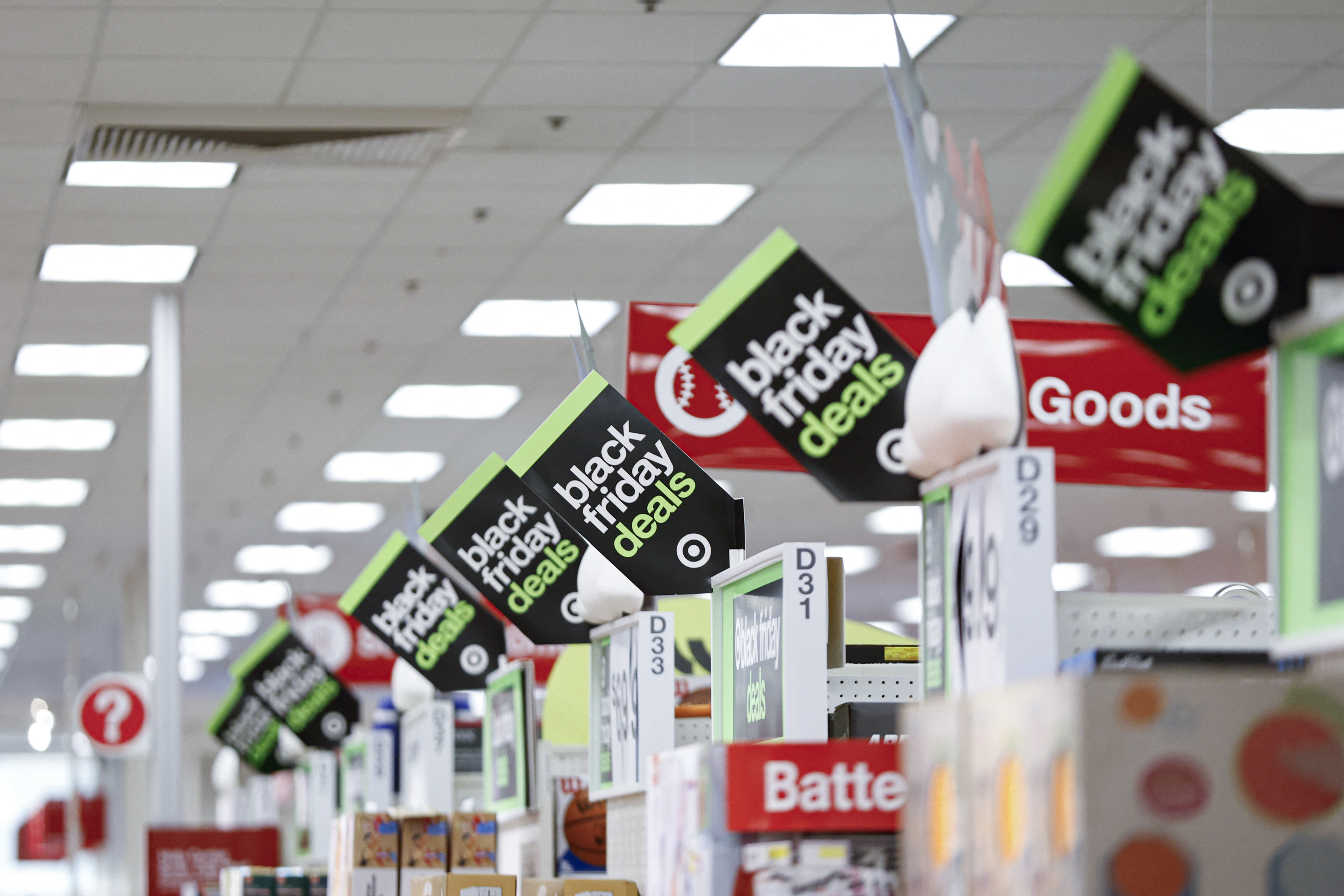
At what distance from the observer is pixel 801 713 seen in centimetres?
382

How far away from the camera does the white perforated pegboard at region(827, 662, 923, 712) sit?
15.6 ft

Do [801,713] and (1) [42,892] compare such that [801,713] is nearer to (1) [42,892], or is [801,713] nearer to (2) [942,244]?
(2) [942,244]

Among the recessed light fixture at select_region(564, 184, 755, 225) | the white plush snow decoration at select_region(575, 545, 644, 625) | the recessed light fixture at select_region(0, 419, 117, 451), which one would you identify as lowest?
the white plush snow decoration at select_region(575, 545, 644, 625)

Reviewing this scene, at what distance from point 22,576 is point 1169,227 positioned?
60.3ft

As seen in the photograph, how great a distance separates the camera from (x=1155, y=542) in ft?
62.7

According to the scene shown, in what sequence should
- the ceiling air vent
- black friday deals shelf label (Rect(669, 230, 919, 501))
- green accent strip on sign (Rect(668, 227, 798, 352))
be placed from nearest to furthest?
1. black friday deals shelf label (Rect(669, 230, 919, 501))
2. green accent strip on sign (Rect(668, 227, 798, 352))
3. the ceiling air vent

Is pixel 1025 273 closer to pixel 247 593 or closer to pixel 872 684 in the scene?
pixel 872 684

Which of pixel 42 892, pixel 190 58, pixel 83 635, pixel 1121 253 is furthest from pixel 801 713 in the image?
pixel 42 892

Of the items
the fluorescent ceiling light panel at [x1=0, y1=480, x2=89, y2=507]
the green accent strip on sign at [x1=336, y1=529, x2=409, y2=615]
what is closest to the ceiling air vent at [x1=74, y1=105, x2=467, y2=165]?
the green accent strip on sign at [x1=336, y1=529, x2=409, y2=615]

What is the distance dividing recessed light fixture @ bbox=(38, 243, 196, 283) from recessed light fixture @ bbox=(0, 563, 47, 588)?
9.32 metres

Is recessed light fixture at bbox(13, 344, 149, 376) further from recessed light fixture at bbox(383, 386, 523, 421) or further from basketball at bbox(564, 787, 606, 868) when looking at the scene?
basketball at bbox(564, 787, 606, 868)

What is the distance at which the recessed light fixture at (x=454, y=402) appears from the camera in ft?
41.8

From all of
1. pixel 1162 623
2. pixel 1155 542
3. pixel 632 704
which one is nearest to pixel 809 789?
pixel 1162 623

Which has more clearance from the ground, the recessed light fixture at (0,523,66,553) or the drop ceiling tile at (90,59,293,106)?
the drop ceiling tile at (90,59,293,106)
